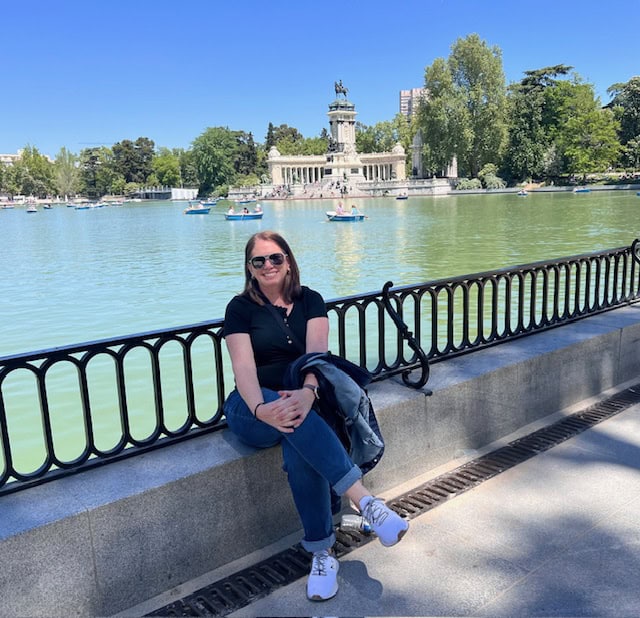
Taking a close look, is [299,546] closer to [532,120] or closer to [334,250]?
[334,250]

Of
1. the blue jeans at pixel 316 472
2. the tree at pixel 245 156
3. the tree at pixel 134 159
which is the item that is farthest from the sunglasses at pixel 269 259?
the tree at pixel 134 159

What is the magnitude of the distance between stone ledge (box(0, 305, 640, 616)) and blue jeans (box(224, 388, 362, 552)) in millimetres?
389

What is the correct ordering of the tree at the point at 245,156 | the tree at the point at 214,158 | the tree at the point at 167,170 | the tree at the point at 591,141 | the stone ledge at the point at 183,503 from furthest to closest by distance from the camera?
the tree at the point at 167,170
the tree at the point at 245,156
the tree at the point at 214,158
the tree at the point at 591,141
the stone ledge at the point at 183,503

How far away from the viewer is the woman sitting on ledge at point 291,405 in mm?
2664

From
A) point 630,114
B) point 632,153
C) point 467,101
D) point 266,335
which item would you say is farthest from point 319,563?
point 630,114

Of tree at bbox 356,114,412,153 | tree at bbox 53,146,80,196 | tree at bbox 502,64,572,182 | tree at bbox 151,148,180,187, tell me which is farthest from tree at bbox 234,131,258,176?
tree at bbox 502,64,572,182

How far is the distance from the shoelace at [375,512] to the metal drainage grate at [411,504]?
464 mm

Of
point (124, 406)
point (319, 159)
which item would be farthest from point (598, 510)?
point (319, 159)

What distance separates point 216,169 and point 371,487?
13269 centimetres

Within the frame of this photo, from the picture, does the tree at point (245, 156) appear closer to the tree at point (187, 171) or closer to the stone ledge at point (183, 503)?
the tree at point (187, 171)

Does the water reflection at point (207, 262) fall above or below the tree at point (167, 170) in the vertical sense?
below

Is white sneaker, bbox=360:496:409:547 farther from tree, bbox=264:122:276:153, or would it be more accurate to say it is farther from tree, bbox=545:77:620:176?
tree, bbox=264:122:276:153

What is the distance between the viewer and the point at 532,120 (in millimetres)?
81750

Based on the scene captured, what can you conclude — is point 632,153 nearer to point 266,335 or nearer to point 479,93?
point 479,93
